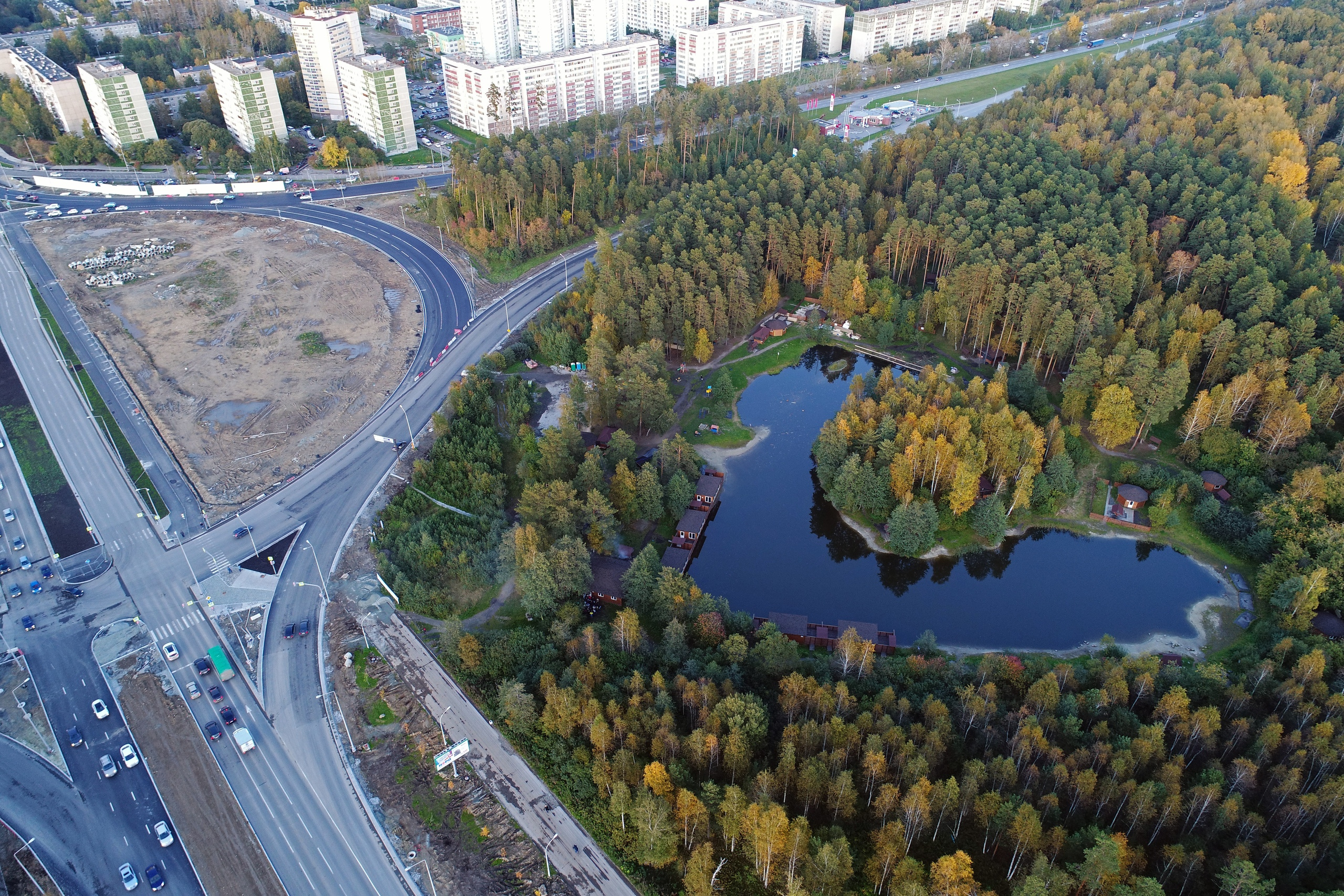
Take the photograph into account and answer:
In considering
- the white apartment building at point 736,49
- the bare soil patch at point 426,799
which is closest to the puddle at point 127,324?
the bare soil patch at point 426,799

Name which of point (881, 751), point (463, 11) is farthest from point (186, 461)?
point (463, 11)

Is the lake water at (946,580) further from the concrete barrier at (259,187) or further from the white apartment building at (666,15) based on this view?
the white apartment building at (666,15)

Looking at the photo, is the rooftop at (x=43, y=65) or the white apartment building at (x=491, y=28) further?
the white apartment building at (x=491, y=28)

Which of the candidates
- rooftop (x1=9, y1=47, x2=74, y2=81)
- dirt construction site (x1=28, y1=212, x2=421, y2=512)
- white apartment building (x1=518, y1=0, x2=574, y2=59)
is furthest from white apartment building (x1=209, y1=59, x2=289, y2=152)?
white apartment building (x1=518, y1=0, x2=574, y2=59)

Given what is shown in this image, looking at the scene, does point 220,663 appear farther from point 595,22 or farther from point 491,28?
point 595,22

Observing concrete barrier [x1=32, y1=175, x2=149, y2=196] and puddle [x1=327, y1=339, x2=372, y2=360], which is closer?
puddle [x1=327, y1=339, x2=372, y2=360]

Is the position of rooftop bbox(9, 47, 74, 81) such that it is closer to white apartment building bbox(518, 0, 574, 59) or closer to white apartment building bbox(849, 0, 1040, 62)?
white apartment building bbox(518, 0, 574, 59)
